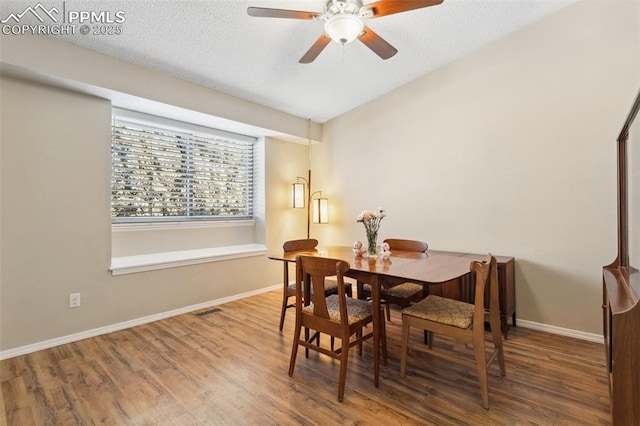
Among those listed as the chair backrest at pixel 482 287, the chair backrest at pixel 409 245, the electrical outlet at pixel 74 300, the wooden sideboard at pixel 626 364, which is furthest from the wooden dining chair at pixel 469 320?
the electrical outlet at pixel 74 300

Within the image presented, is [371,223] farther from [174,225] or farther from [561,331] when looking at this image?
[174,225]

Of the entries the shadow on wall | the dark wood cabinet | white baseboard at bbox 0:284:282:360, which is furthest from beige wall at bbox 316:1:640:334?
white baseboard at bbox 0:284:282:360

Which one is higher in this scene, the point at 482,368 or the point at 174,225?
the point at 174,225

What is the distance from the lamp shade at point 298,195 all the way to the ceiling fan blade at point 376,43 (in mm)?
2538

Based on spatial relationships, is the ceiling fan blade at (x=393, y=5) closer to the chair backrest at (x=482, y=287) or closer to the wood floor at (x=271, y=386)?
the chair backrest at (x=482, y=287)

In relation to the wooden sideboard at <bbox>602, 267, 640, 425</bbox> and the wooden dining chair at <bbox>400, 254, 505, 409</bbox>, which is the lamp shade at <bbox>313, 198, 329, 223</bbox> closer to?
the wooden dining chair at <bbox>400, 254, 505, 409</bbox>

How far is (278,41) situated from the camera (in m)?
2.81

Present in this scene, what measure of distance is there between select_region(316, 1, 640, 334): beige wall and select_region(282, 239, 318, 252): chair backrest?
126cm

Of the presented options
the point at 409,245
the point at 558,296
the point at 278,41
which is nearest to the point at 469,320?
the point at 409,245

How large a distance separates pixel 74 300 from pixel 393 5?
357 cm

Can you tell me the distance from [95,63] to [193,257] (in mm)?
2118

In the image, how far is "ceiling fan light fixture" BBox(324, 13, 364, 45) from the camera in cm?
197

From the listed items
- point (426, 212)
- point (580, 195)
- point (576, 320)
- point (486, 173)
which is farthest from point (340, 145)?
point (576, 320)

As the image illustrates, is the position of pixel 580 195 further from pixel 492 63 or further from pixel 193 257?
pixel 193 257
